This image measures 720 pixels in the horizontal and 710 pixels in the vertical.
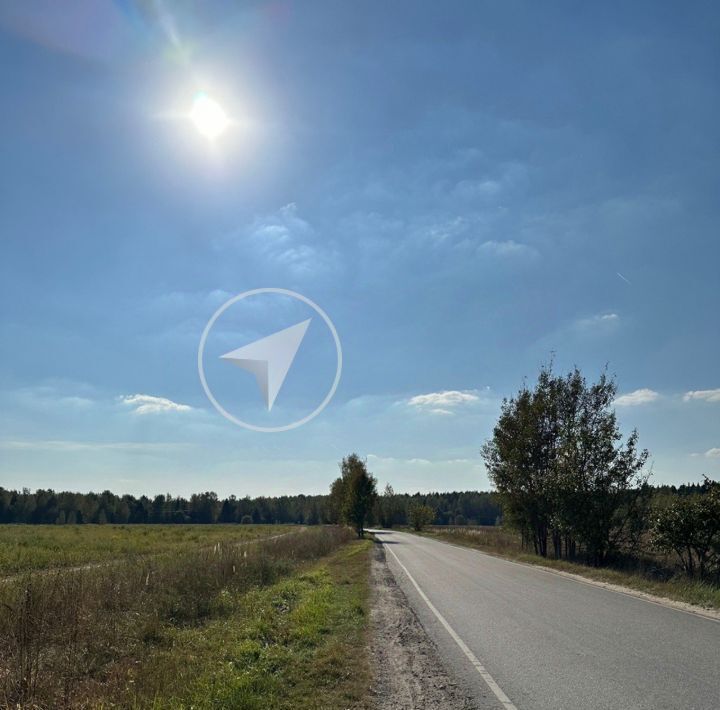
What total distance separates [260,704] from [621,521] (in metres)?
23.9

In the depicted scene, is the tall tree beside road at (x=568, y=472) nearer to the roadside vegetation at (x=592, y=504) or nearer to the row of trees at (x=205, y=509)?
the roadside vegetation at (x=592, y=504)

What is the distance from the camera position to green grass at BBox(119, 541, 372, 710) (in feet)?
22.7

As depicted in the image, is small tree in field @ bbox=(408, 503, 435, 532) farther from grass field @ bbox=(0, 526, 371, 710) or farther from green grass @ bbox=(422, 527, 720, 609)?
grass field @ bbox=(0, 526, 371, 710)

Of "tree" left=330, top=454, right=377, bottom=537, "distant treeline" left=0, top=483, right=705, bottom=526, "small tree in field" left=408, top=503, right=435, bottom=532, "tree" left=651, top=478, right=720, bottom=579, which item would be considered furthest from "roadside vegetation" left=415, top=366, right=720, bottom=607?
"distant treeline" left=0, top=483, right=705, bottom=526

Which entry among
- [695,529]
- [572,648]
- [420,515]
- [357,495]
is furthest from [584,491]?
[420,515]

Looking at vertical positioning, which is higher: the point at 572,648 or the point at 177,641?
the point at 572,648

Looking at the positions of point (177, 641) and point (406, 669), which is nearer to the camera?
point (406, 669)

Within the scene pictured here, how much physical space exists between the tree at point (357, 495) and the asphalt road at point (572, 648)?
134ft

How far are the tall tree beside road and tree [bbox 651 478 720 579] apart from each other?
18.8ft

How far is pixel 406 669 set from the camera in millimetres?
8531

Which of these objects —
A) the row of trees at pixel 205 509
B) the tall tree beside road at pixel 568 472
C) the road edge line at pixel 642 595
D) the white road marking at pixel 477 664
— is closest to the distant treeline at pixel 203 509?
the row of trees at pixel 205 509

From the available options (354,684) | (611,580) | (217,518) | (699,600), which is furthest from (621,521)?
(217,518)

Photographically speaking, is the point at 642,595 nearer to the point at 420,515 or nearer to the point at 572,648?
the point at 572,648

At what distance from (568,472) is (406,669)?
2108 centimetres
